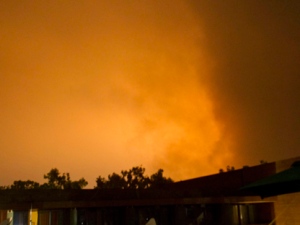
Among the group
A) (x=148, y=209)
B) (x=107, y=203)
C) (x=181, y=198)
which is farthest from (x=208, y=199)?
(x=107, y=203)

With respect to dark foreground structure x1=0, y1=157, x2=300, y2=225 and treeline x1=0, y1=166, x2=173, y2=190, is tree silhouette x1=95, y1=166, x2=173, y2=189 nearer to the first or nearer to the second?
treeline x1=0, y1=166, x2=173, y2=190

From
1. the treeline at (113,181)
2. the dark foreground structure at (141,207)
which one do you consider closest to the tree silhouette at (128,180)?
the treeline at (113,181)

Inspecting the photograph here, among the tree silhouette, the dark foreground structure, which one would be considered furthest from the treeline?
the dark foreground structure

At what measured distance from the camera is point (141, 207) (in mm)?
17406

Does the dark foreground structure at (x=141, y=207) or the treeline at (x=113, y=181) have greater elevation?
the treeline at (x=113, y=181)

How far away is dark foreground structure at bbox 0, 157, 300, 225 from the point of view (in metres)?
15.6

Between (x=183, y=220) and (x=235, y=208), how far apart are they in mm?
2648

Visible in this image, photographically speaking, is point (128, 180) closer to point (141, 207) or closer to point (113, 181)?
point (113, 181)

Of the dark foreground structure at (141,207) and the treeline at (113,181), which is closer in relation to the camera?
the dark foreground structure at (141,207)

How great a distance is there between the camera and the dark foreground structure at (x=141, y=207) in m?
15.6

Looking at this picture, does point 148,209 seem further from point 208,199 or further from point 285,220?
point 285,220

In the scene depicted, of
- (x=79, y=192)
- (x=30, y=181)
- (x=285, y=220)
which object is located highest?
(x=30, y=181)

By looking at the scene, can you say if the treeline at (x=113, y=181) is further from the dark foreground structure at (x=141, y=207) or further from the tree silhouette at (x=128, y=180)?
the dark foreground structure at (x=141, y=207)

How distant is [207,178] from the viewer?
82.6ft
